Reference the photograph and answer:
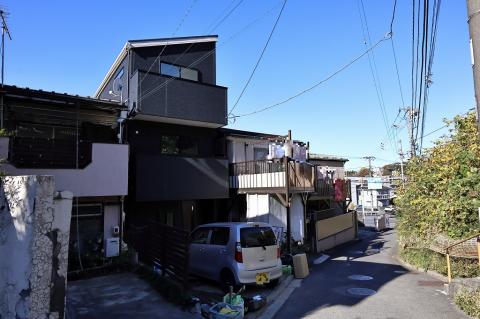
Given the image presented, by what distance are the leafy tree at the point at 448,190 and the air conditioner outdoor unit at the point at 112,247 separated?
10586 mm

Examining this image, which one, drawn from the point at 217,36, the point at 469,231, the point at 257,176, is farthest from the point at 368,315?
the point at 217,36

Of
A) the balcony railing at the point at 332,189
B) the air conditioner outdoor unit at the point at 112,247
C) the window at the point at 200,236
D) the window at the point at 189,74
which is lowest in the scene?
the air conditioner outdoor unit at the point at 112,247

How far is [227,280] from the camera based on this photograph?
10.1m

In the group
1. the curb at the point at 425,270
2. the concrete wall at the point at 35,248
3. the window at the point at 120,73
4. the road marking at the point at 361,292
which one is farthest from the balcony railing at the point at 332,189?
the concrete wall at the point at 35,248

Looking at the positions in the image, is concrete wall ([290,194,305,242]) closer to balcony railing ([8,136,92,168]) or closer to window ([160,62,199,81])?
window ([160,62,199,81])

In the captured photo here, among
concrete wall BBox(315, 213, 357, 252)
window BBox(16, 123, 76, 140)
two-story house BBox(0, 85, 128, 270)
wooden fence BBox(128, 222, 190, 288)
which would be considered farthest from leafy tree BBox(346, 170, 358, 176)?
two-story house BBox(0, 85, 128, 270)

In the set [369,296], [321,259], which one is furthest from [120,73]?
[369,296]

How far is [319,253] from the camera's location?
55.7 ft

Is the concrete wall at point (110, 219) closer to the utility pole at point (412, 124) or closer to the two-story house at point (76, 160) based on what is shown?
the two-story house at point (76, 160)

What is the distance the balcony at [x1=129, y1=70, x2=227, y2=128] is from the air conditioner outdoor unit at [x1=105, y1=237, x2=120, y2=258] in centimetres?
518

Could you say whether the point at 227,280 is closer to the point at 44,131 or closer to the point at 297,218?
the point at 297,218

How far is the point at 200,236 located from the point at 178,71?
8.40 meters

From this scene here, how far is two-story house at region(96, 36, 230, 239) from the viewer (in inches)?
570

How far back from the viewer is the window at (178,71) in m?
16.2
